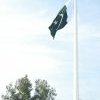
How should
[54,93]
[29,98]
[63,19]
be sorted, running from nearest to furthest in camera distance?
[63,19] → [29,98] → [54,93]

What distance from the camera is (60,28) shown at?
2280 centimetres

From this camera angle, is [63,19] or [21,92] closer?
[63,19]

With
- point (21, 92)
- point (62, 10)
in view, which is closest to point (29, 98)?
point (21, 92)

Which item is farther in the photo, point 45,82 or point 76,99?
point 45,82

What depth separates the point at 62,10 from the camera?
78.5 feet

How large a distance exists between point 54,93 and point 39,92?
3.93 meters

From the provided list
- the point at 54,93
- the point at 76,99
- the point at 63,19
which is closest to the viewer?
the point at 76,99

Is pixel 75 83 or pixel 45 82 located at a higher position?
pixel 45 82

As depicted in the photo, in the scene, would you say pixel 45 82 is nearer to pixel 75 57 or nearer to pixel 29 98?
pixel 29 98

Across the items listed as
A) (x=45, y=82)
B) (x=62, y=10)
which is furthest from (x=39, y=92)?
(x=62, y=10)

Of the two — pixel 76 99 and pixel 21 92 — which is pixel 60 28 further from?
pixel 21 92

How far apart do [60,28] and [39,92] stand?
→ 59.1 m

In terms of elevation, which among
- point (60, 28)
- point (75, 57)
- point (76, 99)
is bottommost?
point (76, 99)

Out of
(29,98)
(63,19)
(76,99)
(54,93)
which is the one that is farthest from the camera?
(54,93)
